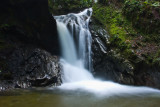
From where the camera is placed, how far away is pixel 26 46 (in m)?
8.11

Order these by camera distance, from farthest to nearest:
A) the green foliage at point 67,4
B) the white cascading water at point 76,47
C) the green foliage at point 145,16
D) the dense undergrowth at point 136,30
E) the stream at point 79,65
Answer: the green foliage at point 67,4
the green foliage at point 145,16
the white cascading water at point 76,47
the dense undergrowth at point 136,30
the stream at point 79,65

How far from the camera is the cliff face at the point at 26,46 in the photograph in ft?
22.4

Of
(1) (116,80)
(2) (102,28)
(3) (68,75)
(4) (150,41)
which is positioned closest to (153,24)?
(4) (150,41)

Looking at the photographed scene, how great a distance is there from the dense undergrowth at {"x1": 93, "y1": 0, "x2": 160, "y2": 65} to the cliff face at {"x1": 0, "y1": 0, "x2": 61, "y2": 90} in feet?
13.1

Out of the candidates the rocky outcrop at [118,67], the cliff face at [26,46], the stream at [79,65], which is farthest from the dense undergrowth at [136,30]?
the cliff face at [26,46]

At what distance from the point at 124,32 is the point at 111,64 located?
2.59m

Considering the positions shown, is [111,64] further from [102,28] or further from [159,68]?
[102,28]

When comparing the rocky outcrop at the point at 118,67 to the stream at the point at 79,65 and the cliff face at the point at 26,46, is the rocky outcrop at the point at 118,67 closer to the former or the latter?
the stream at the point at 79,65

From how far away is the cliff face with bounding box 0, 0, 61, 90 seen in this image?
6.84m

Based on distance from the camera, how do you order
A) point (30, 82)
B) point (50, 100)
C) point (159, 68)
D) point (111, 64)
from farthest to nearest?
point (111, 64)
point (159, 68)
point (30, 82)
point (50, 100)

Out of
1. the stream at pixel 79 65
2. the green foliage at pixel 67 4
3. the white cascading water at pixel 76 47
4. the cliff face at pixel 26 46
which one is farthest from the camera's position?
the green foliage at pixel 67 4

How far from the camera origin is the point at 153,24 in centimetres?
927

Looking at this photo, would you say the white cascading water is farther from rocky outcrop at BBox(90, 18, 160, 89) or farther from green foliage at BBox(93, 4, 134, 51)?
green foliage at BBox(93, 4, 134, 51)

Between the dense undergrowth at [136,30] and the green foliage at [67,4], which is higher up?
the green foliage at [67,4]
